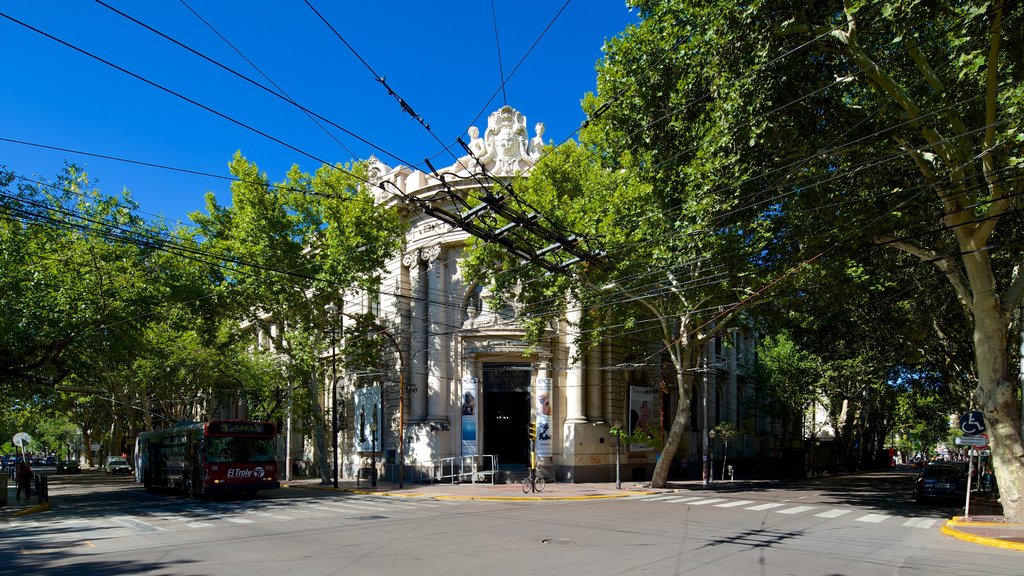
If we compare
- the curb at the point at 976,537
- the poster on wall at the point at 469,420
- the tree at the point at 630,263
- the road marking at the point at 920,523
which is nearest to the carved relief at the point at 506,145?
the tree at the point at 630,263

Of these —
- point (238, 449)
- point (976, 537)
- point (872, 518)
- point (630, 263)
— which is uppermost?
point (630, 263)

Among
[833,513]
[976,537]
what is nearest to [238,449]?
[833,513]

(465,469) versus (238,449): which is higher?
(238,449)

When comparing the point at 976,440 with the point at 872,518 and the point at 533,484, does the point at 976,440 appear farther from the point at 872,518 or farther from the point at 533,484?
the point at 533,484

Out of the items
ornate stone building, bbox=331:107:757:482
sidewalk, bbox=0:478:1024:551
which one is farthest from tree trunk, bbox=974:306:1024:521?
ornate stone building, bbox=331:107:757:482

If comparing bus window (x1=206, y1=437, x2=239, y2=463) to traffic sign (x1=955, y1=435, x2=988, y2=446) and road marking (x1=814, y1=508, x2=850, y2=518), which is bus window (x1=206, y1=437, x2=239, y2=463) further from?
traffic sign (x1=955, y1=435, x2=988, y2=446)

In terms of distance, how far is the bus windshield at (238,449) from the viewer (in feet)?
79.8

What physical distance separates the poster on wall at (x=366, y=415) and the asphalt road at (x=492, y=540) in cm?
1250

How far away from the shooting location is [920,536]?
14.7m

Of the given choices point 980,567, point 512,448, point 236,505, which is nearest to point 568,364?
point 512,448

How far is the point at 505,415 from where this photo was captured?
34031 millimetres

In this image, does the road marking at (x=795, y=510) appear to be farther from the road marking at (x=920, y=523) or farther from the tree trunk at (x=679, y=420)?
the tree trunk at (x=679, y=420)

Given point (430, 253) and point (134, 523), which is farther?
point (430, 253)

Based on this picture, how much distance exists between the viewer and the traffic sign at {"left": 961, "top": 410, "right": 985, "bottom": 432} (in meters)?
16.9
